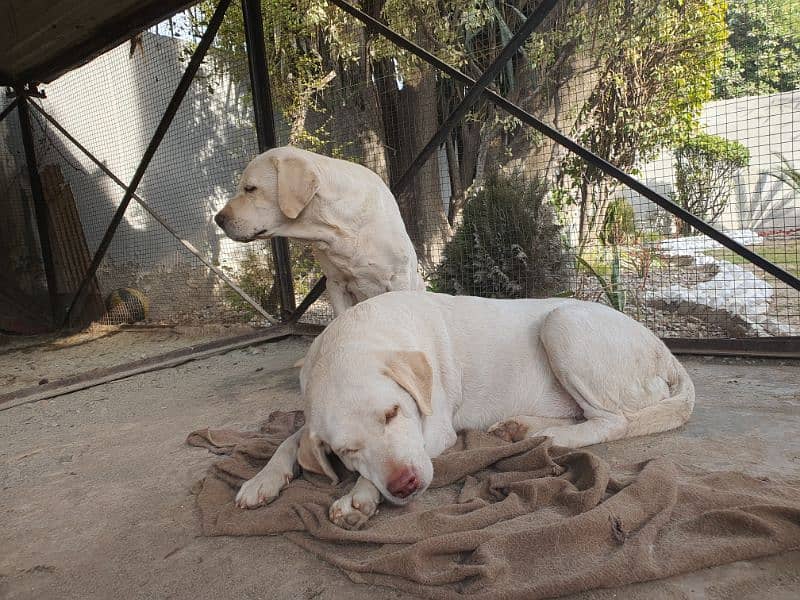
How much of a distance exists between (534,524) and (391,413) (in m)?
0.59

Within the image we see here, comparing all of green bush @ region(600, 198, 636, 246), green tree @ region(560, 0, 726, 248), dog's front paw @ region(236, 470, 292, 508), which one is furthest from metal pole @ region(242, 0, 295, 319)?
dog's front paw @ region(236, 470, 292, 508)

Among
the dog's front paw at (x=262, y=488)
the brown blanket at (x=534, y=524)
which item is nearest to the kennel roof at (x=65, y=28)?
the dog's front paw at (x=262, y=488)

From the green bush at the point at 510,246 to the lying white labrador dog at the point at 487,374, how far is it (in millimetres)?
2441

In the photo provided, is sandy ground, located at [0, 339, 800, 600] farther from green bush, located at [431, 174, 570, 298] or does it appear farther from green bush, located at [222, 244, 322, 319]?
Result: green bush, located at [222, 244, 322, 319]

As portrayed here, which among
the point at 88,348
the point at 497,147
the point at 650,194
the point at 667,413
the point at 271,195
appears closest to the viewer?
the point at 667,413

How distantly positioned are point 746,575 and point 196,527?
5.80 ft

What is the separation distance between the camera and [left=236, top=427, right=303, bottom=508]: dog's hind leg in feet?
6.98

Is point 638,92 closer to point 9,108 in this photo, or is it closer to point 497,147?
point 497,147

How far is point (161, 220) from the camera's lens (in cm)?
693

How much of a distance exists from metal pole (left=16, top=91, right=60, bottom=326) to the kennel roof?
1.78 feet

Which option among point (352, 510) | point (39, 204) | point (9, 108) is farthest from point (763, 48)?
point (39, 204)

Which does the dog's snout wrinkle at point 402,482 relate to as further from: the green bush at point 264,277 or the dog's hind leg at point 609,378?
the green bush at point 264,277

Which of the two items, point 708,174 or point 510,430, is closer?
point 510,430

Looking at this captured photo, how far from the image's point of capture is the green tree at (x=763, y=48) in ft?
14.8
